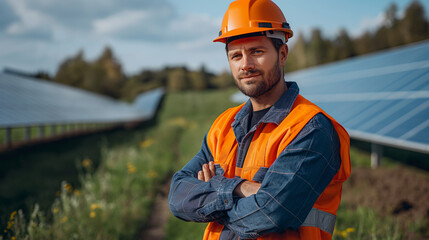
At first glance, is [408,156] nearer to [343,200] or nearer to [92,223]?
[343,200]

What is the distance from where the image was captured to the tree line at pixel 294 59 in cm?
4066

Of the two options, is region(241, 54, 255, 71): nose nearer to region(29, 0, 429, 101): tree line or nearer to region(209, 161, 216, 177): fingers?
region(209, 161, 216, 177): fingers

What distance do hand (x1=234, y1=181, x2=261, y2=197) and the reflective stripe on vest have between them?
0.29 metres

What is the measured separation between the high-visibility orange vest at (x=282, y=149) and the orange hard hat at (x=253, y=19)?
1.45ft

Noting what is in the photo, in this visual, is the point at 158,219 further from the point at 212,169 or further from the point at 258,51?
the point at 258,51

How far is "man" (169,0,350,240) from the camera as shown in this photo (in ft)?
5.41

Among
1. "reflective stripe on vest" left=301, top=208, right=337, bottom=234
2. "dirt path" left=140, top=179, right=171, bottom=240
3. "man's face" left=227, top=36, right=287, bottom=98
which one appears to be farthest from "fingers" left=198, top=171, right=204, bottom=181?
"dirt path" left=140, top=179, right=171, bottom=240

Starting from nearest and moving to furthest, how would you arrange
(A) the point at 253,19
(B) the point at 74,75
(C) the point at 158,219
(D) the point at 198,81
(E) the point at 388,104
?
1. (A) the point at 253,19
2. (E) the point at 388,104
3. (C) the point at 158,219
4. (B) the point at 74,75
5. (D) the point at 198,81

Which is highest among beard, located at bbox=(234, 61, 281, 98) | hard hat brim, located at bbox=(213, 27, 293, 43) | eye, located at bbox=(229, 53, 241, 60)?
hard hat brim, located at bbox=(213, 27, 293, 43)

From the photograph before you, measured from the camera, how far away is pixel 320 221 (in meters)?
1.73

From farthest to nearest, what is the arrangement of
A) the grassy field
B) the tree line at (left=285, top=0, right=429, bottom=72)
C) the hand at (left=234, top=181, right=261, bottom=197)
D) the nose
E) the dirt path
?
the tree line at (left=285, top=0, right=429, bottom=72) → the dirt path → the grassy field → the nose → the hand at (left=234, top=181, right=261, bottom=197)

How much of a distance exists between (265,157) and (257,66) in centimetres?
51

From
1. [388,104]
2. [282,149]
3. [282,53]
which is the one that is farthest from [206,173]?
[388,104]

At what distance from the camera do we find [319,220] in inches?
68.2
